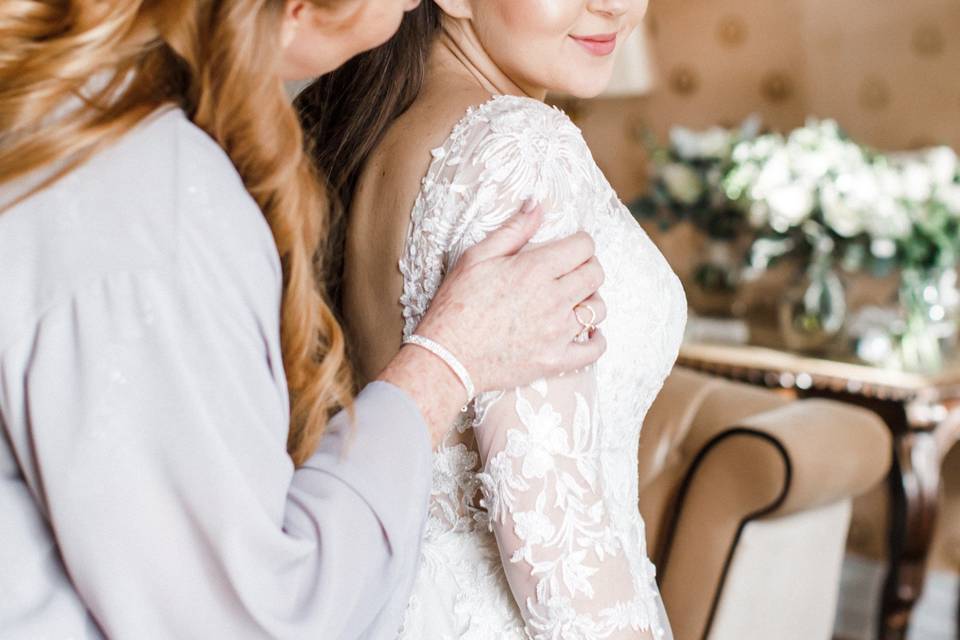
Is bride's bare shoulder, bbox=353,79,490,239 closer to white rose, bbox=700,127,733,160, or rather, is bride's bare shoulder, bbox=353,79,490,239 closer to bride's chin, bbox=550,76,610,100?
bride's chin, bbox=550,76,610,100

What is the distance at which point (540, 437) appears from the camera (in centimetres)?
122

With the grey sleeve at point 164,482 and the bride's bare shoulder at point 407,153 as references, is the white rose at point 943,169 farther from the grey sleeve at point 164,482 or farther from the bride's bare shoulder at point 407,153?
the grey sleeve at point 164,482

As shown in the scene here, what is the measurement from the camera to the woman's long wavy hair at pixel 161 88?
92cm

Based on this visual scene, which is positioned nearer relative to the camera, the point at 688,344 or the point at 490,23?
the point at 490,23

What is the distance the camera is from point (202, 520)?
0.90 m

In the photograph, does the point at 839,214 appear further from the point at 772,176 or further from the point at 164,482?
the point at 164,482

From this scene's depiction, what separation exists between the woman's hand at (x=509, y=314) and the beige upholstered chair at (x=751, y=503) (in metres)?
1.11

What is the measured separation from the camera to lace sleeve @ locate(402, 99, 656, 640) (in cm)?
123

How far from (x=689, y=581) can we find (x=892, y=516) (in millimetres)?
1443

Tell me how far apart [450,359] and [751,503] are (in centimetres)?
124

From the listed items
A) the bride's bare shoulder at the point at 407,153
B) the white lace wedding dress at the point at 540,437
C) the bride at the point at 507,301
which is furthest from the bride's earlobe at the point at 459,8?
the white lace wedding dress at the point at 540,437

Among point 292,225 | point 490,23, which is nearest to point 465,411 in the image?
point 292,225

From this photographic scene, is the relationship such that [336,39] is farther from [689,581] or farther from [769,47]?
[769,47]

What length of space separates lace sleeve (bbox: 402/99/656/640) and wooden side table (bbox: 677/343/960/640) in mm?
2322
